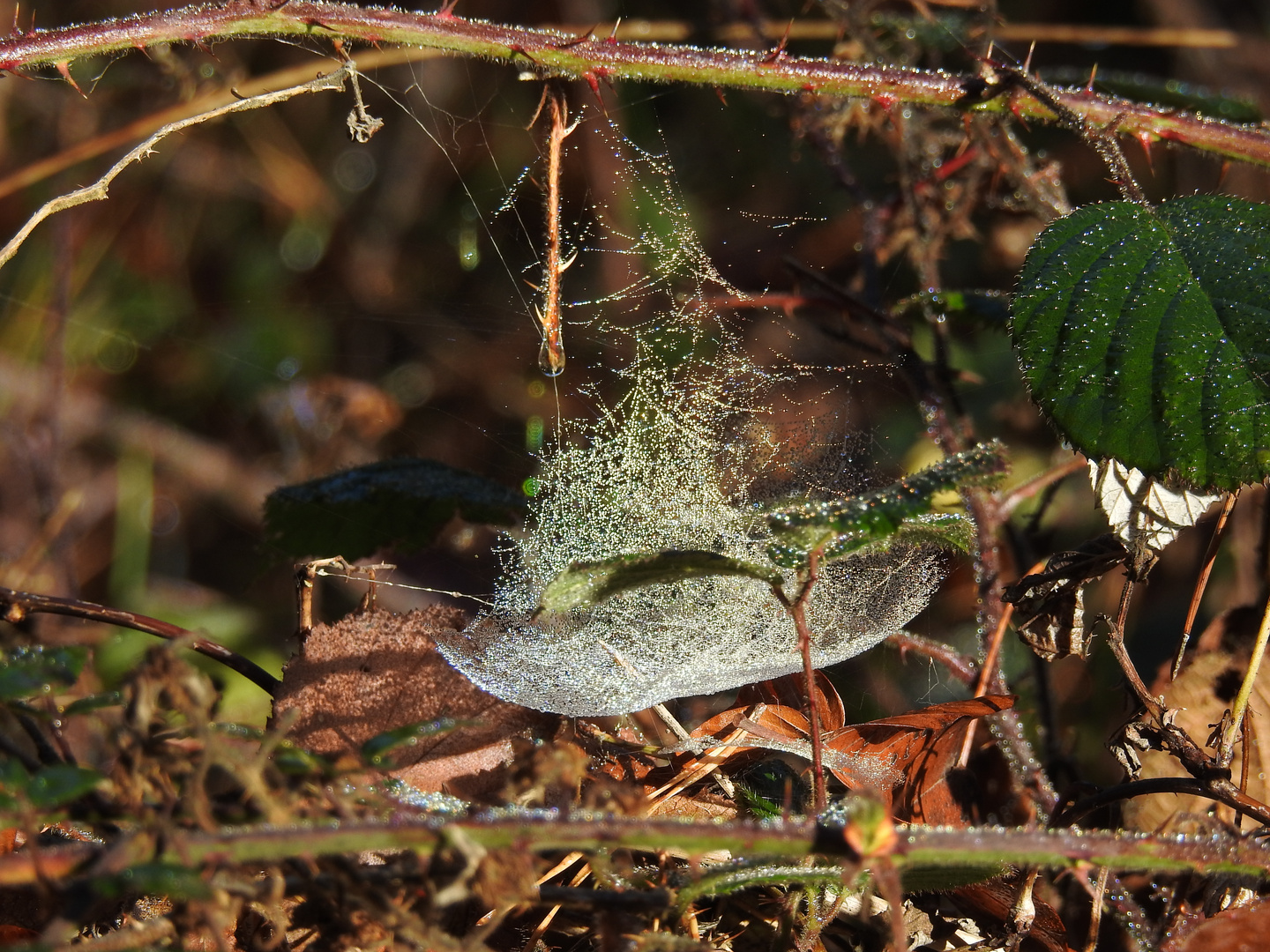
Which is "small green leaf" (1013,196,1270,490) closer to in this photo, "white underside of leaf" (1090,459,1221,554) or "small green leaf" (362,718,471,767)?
"white underside of leaf" (1090,459,1221,554)

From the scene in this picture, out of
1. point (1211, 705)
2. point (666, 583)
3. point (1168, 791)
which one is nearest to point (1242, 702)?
point (1211, 705)

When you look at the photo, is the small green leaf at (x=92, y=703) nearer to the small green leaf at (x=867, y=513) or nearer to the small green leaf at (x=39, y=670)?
the small green leaf at (x=39, y=670)

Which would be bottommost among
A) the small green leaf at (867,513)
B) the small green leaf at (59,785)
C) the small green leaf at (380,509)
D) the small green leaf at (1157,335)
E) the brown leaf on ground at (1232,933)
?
the brown leaf on ground at (1232,933)

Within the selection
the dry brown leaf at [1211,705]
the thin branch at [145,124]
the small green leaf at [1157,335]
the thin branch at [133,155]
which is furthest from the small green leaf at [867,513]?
the thin branch at [145,124]

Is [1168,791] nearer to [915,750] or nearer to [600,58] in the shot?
[915,750]

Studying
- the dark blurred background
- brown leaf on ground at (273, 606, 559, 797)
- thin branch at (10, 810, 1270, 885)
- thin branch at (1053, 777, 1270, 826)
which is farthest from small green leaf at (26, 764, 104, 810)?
thin branch at (1053, 777, 1270, 826)
